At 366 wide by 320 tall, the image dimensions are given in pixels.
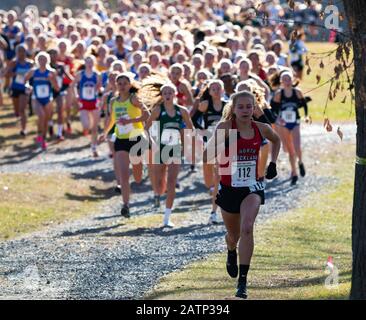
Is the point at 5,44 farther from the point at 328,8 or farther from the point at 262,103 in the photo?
the point at 328,8

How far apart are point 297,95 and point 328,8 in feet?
31.8

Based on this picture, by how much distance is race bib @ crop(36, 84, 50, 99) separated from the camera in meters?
23.2

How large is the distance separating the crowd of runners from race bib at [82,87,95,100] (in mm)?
21

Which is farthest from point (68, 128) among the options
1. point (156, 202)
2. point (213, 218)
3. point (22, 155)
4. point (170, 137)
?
point (213, 218)

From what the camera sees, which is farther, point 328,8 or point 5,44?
point 5,44

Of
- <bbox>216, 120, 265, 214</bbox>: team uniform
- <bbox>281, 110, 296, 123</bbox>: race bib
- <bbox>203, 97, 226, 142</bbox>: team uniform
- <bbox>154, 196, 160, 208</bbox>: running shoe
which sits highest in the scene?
<bbox>216, 120, 265, 214</bbox>: team uniform

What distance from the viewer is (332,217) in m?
17.3

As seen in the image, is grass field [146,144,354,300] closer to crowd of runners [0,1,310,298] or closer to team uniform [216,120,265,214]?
crowd of runners [0,1,310,298]

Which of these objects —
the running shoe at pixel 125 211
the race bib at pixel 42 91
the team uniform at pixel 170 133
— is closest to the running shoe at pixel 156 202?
the running shoe at pixel 125 211

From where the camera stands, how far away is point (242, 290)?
1099 centimetres

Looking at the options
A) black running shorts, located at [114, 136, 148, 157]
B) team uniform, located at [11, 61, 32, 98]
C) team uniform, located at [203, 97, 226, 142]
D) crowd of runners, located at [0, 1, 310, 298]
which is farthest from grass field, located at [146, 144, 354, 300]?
team uniform, located at [11, 61, 32, 98]

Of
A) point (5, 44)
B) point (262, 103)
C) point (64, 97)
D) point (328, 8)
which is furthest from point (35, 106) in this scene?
point (328, 8)

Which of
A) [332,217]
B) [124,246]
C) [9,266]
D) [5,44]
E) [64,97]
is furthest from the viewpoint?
[5,44]
